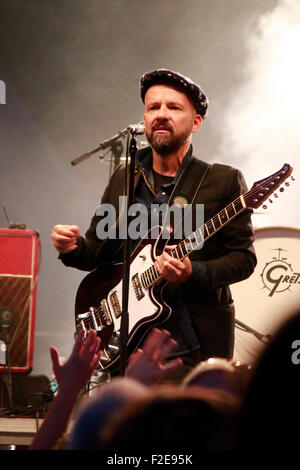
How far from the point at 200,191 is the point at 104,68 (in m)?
3.98

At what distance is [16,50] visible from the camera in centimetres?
678

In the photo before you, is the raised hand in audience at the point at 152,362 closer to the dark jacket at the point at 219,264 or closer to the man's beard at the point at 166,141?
the dark jacket at the point at 219,264

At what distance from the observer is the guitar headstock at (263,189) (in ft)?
9.73

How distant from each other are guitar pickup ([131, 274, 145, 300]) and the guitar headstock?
0.63m

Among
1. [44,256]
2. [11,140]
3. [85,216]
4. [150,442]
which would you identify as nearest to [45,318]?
[44,256]

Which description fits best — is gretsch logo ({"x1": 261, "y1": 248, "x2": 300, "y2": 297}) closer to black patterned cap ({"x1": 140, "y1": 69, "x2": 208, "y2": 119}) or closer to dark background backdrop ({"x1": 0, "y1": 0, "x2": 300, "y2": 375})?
black patterned cap ({"x1": 140, "y1": 69, "x2": 208, "y2": 119})

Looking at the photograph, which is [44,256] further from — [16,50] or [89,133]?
[16,50]

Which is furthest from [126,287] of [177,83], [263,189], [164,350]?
[164,350]

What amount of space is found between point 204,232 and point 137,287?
0.42m

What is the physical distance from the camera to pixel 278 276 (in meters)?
4.66

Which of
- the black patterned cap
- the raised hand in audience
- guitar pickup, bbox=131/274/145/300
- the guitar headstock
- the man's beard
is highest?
the black patterned cap

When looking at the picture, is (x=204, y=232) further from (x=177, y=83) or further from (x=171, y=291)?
(x=177, y=83)

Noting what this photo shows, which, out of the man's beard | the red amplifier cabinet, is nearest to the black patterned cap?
the man's beard

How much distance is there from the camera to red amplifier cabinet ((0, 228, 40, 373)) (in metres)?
4.76
